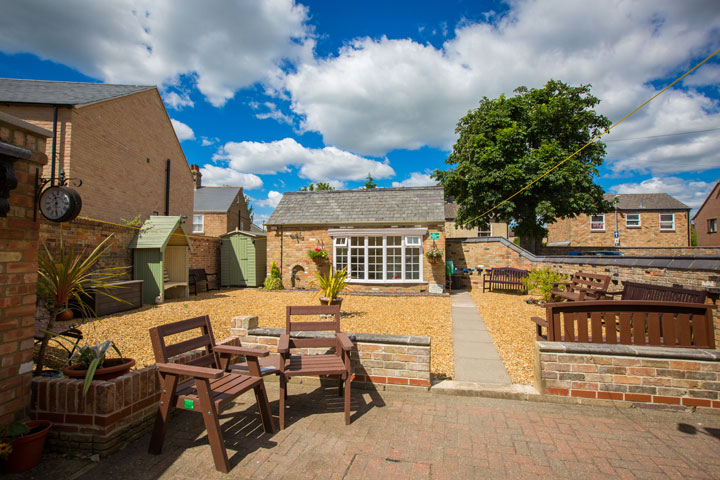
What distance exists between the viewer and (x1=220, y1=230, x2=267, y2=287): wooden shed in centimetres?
1627

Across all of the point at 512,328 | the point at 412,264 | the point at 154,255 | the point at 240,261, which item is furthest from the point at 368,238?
the point at 512,328

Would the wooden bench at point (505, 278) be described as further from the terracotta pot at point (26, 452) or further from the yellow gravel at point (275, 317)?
the terracotta pot at point (26, 452)

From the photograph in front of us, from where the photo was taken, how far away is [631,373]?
3.60 metres

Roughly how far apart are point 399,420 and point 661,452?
212 centimetres

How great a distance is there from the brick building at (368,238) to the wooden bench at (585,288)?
5.07 metres

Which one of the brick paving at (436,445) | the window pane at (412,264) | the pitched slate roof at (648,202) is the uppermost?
the pitched slate roof at (648,202)

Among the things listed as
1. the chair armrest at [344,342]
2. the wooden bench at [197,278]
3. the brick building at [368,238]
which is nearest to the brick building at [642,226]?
the brick building at [368,238]

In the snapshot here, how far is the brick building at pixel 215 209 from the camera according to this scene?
27.7 meters

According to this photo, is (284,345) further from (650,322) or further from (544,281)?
(544,281)

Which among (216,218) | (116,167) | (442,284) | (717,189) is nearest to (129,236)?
(116,167)

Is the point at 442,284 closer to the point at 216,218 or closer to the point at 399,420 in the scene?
the point at 399,420

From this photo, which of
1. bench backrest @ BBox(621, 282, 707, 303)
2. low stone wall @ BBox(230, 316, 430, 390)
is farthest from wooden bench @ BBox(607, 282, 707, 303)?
low stone wall @ BBox(230, 316, 430, 390)

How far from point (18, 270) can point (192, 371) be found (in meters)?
1.71

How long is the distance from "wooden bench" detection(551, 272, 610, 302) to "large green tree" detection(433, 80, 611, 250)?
9.37 meters
